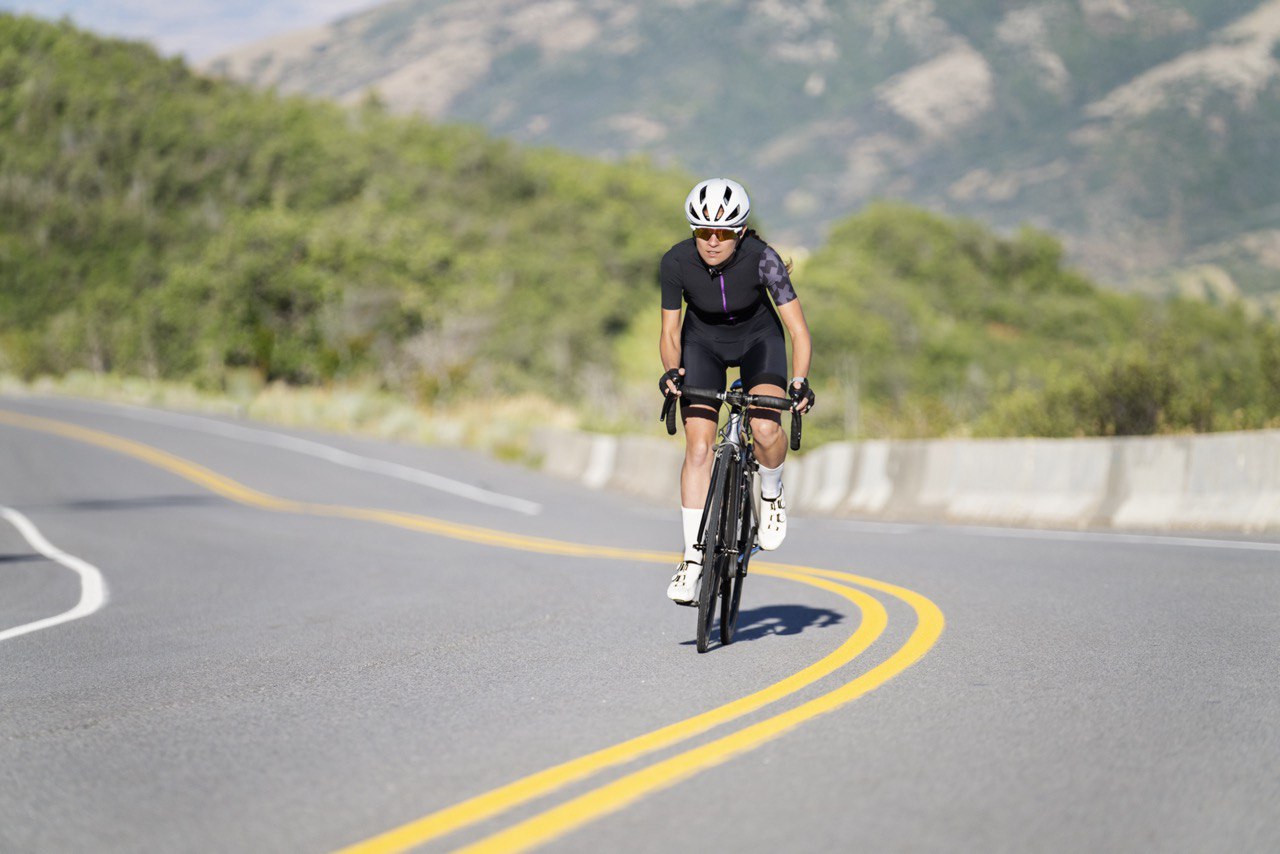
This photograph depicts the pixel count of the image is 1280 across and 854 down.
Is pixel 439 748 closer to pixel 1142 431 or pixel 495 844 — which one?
pixel 495 844

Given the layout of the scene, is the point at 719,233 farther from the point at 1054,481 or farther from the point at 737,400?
the point at 1054,481

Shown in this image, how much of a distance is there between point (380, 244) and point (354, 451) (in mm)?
26806

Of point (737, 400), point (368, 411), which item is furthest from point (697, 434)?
point (368, 411)

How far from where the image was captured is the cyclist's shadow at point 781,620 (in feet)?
25.6

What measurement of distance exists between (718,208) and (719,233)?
0.42ft

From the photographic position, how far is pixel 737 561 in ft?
24.3

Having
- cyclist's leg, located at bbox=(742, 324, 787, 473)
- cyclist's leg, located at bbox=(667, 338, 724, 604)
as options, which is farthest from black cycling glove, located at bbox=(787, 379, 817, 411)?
cyclist's leg, located at bbox=(667, 338, 724, 604)

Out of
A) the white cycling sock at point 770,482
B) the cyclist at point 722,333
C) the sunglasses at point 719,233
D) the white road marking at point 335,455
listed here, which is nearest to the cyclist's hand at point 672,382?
the cyclist at point 722,333

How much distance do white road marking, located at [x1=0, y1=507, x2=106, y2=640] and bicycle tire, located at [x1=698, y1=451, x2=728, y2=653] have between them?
409cm

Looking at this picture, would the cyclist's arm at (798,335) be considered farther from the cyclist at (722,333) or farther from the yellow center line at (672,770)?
the yellow center line at (672,770)

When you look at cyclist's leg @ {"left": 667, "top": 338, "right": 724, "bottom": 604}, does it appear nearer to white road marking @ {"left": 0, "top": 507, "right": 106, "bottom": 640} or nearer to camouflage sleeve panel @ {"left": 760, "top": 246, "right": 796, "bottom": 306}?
camouflage sleeve panel @ {"left": 760, "top": 246, "right": 796, "bottom": 306}

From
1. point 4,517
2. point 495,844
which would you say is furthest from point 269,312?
point 495,844

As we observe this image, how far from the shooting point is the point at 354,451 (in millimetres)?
27609

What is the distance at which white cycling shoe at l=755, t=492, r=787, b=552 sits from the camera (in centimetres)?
762
